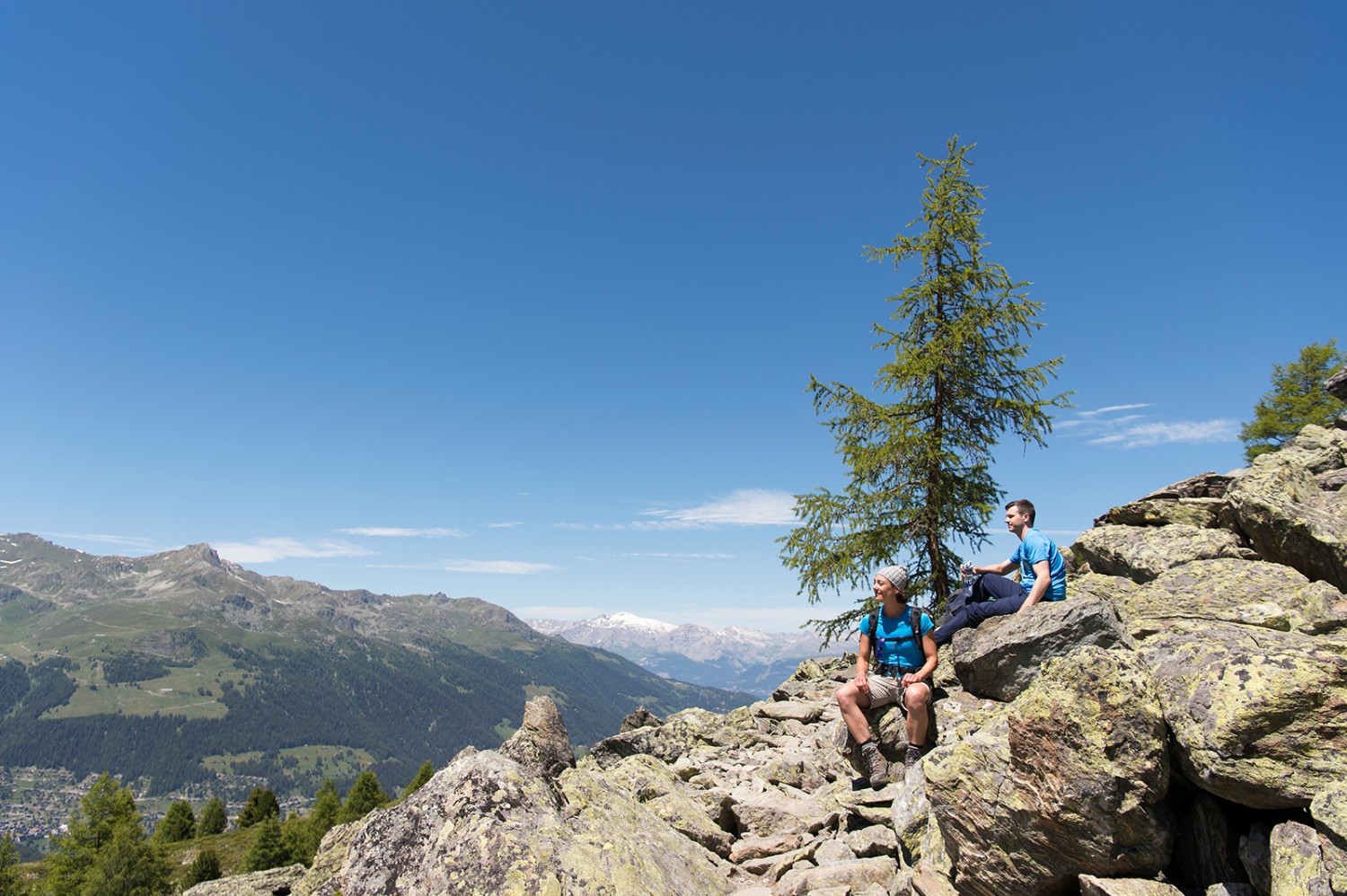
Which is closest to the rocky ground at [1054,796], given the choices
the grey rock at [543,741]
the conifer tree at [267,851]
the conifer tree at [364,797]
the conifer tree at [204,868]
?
the grey rock at [543,741]

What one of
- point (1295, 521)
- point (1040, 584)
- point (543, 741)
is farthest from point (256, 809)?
point (1295, 521)

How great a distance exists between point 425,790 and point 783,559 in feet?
46.5

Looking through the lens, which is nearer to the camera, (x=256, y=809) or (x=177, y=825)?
(x=177, y=825)

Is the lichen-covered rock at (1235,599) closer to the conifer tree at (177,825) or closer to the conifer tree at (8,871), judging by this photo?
the conifer tree at (8,871)

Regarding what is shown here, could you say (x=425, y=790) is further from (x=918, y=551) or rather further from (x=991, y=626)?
(x=918, y=551)

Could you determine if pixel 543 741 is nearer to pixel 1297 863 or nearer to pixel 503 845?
pixel 503 845

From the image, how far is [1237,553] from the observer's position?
1128cm

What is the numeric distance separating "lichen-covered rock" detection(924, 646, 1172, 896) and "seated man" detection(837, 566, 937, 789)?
2.71 meters

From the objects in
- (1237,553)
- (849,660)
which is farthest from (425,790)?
(849,660)

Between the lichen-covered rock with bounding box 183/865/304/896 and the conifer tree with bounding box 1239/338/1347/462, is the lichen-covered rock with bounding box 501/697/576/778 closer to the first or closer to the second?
the lichen-covered rock with bounding box 183/865/304/896

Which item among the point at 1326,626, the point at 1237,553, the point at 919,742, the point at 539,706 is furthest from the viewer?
the point at 539,706

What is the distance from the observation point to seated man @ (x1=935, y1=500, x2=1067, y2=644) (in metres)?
10.4

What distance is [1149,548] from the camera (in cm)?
1233

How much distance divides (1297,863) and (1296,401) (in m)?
56.8
